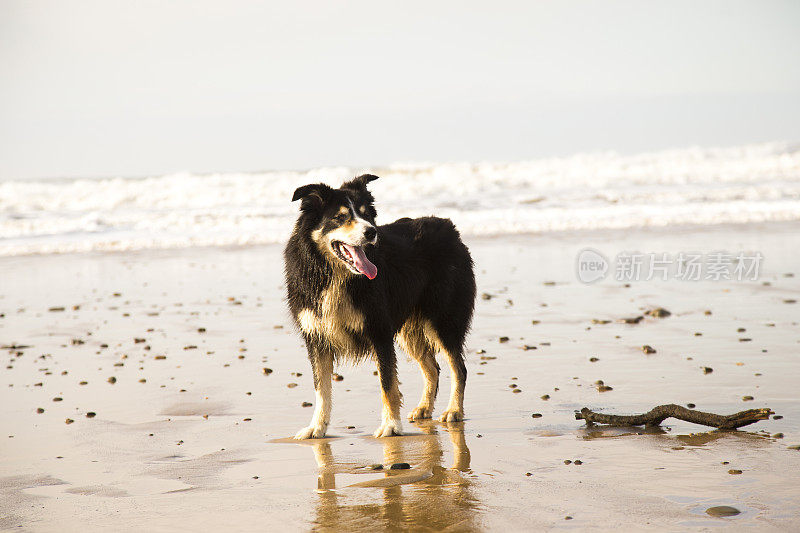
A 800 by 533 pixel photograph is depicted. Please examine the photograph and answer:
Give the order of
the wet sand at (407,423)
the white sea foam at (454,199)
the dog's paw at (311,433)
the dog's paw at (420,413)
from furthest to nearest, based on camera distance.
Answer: the white sea foam at (454,199)
the dog's paw at (420,413)
the dog's paw at (311,433)
the wet sand at (407,423)

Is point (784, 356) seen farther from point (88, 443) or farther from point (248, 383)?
point (88, 443)

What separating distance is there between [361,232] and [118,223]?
2004 cm

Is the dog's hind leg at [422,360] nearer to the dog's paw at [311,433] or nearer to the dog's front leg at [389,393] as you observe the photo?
the dog's front leg at [389,393]

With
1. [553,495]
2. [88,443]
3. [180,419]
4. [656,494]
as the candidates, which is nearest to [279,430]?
[180,419]

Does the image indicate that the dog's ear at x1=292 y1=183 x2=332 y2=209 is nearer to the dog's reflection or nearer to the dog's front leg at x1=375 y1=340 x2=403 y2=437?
the dog's front leg at x1=375 y1=340 x2=403 y2=437

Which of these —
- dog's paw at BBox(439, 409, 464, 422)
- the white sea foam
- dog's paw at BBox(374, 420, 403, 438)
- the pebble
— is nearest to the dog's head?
dog's paw at BBox(374, 420, 403, 438)

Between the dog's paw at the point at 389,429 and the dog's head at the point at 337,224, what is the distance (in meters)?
1.04

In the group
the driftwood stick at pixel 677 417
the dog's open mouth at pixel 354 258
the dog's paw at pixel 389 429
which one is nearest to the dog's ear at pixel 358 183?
the dog's open mouth at pixel 354 258

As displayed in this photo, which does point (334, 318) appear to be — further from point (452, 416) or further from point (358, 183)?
point (452, 416)

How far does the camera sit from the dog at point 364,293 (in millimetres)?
5723

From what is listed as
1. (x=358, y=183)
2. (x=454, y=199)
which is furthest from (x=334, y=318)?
(x=454, y=199)

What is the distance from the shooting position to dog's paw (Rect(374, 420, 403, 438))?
18.8 ft

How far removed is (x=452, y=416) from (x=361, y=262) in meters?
1.39

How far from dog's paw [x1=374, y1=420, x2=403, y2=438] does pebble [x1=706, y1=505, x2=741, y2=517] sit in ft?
7.62
